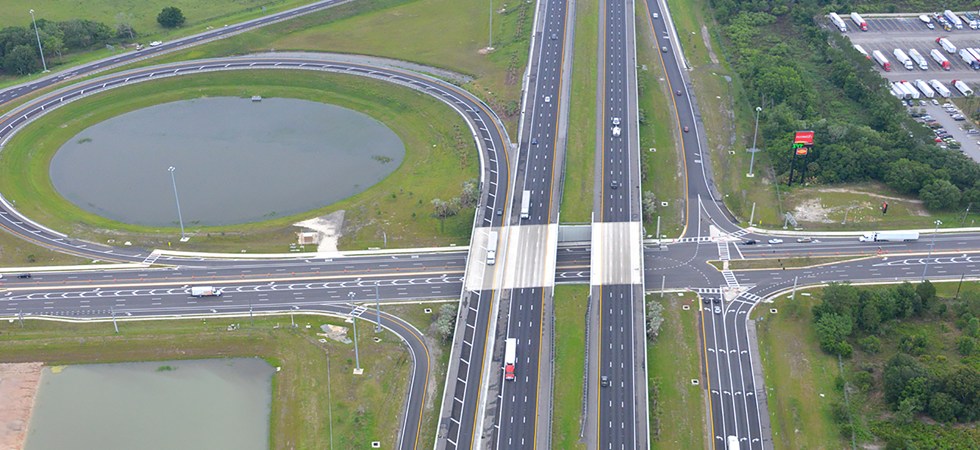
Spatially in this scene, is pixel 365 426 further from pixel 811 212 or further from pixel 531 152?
pixel 811 212

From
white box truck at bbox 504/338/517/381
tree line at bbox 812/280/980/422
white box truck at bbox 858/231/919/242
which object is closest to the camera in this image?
tree line at bbox 812/280/980/422

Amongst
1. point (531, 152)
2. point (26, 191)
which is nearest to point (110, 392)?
point (26, 191)

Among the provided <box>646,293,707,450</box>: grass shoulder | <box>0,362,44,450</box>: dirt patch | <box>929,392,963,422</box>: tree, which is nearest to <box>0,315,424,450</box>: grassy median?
<box>0,362,44,450</box>: dirt patch

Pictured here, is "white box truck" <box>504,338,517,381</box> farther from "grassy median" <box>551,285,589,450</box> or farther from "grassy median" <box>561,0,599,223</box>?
"grassy median" <box>561,0,599,223</box>

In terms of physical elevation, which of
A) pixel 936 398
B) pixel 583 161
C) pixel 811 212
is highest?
pixel 583 161

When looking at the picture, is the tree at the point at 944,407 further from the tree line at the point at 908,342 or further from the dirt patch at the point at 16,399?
the dirt patch at the point at 16,399
